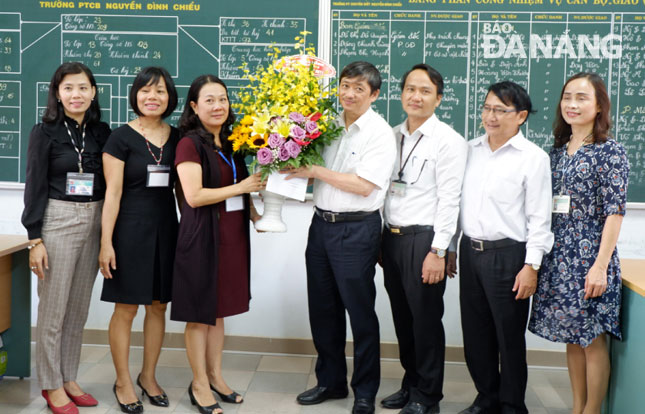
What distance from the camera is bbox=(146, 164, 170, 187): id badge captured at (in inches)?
114

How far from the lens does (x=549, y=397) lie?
3371 mm

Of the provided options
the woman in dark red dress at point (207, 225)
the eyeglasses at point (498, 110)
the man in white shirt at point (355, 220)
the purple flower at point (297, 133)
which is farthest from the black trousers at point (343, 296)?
the eyeglasses at point (498, 110)

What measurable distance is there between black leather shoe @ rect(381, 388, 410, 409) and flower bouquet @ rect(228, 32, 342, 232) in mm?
1170

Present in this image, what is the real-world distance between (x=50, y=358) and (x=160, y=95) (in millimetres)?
1349

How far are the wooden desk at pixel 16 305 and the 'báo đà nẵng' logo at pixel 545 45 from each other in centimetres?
286

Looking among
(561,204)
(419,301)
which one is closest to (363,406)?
(419,301)

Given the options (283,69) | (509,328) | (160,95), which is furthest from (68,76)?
(509,328)

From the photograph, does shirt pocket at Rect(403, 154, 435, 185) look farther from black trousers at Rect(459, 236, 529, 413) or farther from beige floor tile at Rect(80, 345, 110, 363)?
beige floor tile at Rect(80, 345, 110, 363)

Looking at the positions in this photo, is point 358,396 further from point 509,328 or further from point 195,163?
point 195,163

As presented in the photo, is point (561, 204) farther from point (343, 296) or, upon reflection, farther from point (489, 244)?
point (343, 296)

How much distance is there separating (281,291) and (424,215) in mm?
1415

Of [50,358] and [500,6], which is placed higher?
[500,6]

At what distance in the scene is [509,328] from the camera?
282cm

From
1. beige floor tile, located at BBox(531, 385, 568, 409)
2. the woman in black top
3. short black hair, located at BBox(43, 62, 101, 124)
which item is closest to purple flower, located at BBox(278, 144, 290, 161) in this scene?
the woman in black top
